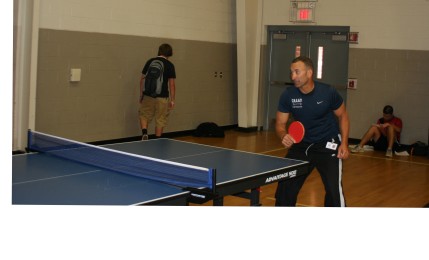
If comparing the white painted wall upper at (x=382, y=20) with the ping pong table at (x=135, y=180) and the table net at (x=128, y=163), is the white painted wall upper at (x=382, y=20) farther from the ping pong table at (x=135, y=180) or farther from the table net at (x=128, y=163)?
the table net at (x=128, y=163)

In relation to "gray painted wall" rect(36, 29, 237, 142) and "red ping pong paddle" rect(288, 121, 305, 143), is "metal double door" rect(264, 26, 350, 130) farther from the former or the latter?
"red ping pong paddle" rect(288, 121, 305, 143)

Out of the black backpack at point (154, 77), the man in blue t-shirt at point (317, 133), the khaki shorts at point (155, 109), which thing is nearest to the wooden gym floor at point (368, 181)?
the man in blue t-shirt at point (317, 133)

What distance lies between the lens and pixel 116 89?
9.41 m

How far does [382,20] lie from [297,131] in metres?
6.20

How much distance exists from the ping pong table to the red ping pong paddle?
0.84ft

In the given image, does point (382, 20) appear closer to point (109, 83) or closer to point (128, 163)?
point (109, 83)

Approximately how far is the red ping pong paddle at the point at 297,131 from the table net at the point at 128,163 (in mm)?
1336

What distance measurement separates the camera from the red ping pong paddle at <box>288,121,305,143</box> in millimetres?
4861

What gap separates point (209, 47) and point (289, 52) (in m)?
1.61

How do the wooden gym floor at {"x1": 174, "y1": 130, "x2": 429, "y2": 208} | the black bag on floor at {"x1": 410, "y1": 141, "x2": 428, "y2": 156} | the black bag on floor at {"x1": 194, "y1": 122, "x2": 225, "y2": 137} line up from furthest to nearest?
the black bag on floor at {"x1": 194, "y1": 122, "x2": 225, "y2": 137} < the black bag on floor at {"x1": 410, "y1": 141, "x2": 428, "y2": 156} < the wooden gym floor at {"x1": 174, "y1": 130, "x2": 429, "y2": 208}

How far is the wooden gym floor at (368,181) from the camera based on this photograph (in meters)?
6.42

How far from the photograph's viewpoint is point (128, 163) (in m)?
4.12

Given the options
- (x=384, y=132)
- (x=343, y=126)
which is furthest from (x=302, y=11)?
(x=343, y=126)

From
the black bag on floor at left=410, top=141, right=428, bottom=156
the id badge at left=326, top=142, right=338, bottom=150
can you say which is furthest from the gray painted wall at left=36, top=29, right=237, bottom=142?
the id badge at left=326, top=142, right=338, bottom=150
